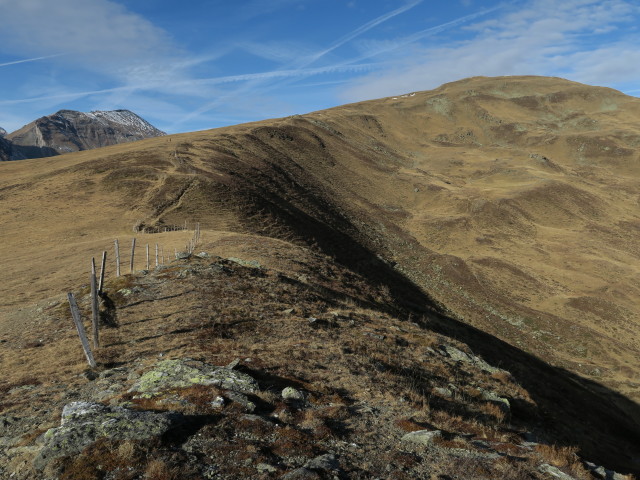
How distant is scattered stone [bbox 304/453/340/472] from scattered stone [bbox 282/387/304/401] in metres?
2.88

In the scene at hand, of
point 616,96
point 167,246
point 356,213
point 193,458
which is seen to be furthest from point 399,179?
point 616,96

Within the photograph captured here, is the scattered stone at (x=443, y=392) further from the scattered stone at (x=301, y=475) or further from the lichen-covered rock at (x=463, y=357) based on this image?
the scattered stone at (x=301, y=475)

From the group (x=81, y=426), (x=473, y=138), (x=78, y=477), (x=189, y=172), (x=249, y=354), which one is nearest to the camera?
(x=78, y=477)

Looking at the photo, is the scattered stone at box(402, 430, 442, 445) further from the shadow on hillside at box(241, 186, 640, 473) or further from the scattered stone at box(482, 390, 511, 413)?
the shadow on hillside at box(241, 186, 640, 473)

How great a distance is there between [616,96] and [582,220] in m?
149

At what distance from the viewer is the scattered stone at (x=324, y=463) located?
7.53 m

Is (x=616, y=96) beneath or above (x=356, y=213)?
above

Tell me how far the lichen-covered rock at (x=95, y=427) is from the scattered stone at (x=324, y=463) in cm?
309

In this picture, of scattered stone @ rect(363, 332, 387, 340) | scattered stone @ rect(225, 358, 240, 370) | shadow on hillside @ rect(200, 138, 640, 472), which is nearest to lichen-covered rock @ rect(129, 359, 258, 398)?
scattered stone @ rect(225, 358, 240, 370)

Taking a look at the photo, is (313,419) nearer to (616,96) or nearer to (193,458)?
(193,458)

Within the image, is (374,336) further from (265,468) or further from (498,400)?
(265,468)

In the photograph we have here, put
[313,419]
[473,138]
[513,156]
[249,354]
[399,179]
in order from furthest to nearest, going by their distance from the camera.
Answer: [473,138] < [513,156] < [399,179] < [249,354] < [313,419]

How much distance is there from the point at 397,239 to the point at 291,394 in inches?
2480

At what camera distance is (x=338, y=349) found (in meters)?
15.3
